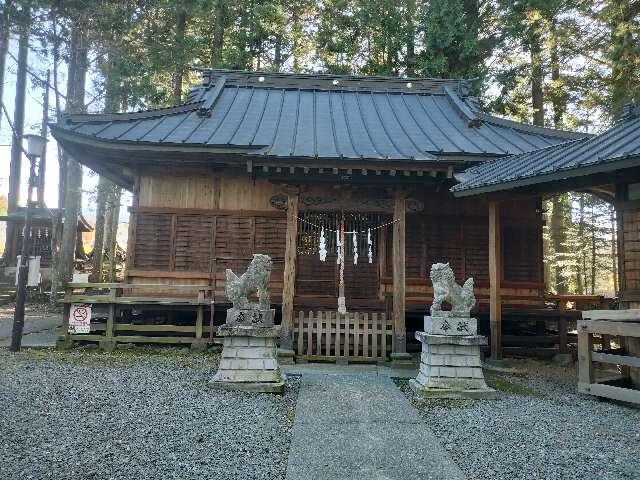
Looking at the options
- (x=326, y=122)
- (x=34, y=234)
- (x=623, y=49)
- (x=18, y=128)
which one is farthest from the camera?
(x=18, y=128)

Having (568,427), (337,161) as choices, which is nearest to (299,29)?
(337,161)

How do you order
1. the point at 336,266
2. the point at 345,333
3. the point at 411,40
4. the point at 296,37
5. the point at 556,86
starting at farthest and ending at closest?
the point at 296,37 → the point at 411,40 → the point at 556,86 → the point at 336,266 → the point at 345,333

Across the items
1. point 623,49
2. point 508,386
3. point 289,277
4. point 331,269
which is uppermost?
point 623,49

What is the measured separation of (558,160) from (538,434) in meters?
4.28

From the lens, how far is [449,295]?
252 inches

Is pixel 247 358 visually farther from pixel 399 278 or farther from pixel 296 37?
pixel 296 37

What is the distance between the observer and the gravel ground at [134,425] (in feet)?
11.8

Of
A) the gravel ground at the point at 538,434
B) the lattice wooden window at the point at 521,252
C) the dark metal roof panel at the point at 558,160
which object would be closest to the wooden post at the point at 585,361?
the gravel ground at the point at 538,434

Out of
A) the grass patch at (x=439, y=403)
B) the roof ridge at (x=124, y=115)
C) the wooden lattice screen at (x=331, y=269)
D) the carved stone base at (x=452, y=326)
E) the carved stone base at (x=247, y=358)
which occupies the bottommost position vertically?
the grass patch at (x=439, y=403)

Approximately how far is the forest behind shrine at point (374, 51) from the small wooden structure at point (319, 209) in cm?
708

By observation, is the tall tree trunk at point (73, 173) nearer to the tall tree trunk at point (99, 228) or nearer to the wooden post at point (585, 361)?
the tall tree trunk at point (99, 228)

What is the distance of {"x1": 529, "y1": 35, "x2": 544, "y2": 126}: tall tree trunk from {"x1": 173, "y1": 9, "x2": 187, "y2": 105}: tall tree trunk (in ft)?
46.1

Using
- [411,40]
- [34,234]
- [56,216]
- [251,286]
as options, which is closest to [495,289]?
[251,286]

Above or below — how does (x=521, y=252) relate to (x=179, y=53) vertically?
below
